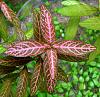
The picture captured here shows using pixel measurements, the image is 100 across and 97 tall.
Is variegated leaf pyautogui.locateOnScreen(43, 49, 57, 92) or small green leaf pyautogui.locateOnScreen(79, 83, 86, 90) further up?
variegated leaf pyautogui.locateOnScreen(43, 49, 57, 92)

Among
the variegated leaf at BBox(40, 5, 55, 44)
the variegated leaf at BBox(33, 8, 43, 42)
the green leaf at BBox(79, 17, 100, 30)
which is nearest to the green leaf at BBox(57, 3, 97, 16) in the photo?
the green leaf at BBox(79, 17, 100, 30)

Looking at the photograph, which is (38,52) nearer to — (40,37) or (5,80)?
(40,37)

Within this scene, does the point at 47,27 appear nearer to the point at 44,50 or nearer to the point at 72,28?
the point at 44,50

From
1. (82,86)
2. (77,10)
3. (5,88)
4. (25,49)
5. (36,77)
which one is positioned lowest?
(82,86)

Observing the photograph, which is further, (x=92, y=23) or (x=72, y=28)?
(x=72, y=28)

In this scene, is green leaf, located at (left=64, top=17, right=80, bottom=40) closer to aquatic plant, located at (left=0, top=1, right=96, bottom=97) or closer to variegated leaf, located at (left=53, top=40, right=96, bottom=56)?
aquatic plant, located at (left=0, top=1, right=96, bottom=97)

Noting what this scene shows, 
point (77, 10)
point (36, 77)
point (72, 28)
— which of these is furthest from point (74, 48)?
point (72, 28)

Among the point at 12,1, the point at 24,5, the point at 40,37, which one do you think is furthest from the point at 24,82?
the point at 12,1
